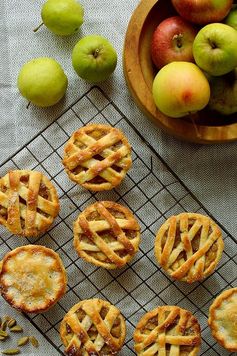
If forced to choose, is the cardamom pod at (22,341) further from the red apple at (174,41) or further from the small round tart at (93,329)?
the red apple at (174,41)

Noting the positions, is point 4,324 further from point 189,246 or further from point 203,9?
point 203,9

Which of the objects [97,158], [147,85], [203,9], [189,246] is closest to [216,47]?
[203,9]

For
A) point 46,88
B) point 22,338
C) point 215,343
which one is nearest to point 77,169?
point 46,88

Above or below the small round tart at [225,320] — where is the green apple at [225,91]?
above

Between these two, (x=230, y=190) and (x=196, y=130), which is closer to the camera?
(x=196, y=130)

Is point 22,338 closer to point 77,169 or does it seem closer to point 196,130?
point 77,169

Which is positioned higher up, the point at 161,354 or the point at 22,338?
the point at 22,338

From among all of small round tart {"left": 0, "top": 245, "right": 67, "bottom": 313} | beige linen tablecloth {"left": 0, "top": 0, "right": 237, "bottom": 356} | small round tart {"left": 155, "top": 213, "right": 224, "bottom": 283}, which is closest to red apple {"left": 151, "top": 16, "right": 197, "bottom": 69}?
beige linen tablecloth {"left": 0, "top": 0, "right": 237, "bottom": 356}

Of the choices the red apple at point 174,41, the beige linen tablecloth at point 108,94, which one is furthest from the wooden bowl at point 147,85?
the beige linen tablecloth at point 108,94
